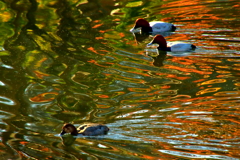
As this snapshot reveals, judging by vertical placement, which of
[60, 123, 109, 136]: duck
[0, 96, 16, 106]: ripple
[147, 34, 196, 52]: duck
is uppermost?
[0, 96, 16, 106]: ripple

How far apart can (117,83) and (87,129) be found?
242 centimetres

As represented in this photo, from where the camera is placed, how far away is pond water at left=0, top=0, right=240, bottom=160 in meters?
7.01

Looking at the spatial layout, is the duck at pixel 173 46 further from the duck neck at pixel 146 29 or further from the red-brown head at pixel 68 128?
the red-brown head at pixel 68 128

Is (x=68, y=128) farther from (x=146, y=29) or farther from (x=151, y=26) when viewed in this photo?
(x=151, y=26)

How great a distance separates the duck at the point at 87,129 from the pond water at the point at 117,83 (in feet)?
0.34

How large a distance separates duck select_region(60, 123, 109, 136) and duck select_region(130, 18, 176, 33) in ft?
21.6

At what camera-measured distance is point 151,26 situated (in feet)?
45.7

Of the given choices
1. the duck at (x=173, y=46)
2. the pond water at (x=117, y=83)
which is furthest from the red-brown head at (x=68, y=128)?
the duck at (x=173, y=46)

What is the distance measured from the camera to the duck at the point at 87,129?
7262mm

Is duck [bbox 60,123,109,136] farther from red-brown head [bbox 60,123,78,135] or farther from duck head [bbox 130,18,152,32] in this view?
duck head [bbox 130,18,152,32]

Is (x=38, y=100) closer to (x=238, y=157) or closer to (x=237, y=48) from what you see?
(x=238, y=157)

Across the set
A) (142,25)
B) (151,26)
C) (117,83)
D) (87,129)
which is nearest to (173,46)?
(142,25)

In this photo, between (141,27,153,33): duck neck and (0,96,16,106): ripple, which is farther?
(141,27,153,33): duck neck

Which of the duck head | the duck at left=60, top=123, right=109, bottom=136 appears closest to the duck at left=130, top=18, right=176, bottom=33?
the duck head
